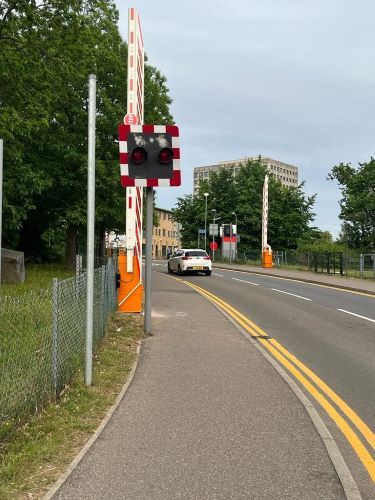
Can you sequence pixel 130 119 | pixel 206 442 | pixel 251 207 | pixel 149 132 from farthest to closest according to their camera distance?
pixel 251 207 < pixel 130 119 < pixel 149 132 < pixel 206 442

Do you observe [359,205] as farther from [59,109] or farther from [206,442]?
[206,442]

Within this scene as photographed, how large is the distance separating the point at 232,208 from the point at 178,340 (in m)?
58.8

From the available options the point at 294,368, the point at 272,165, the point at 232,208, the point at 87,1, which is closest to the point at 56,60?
the point at 87,1

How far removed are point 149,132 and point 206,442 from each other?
5765 millimetres

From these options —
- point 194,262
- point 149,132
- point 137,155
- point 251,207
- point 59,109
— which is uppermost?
point 59,109

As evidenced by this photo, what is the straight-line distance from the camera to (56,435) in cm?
455

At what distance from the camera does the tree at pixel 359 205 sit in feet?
220

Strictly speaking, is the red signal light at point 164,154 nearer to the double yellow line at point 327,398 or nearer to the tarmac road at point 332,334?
the double yellow line at point 327,398

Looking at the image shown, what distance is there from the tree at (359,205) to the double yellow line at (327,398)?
59.8m

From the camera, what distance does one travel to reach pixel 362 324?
39.8ft

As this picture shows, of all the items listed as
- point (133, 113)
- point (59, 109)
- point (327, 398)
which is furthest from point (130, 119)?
point (59, 109)

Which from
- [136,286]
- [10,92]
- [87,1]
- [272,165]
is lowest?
[136,286]

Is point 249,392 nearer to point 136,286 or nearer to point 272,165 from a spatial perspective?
point 136,286

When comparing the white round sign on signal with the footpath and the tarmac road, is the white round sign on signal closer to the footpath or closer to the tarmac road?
the tarmac road
